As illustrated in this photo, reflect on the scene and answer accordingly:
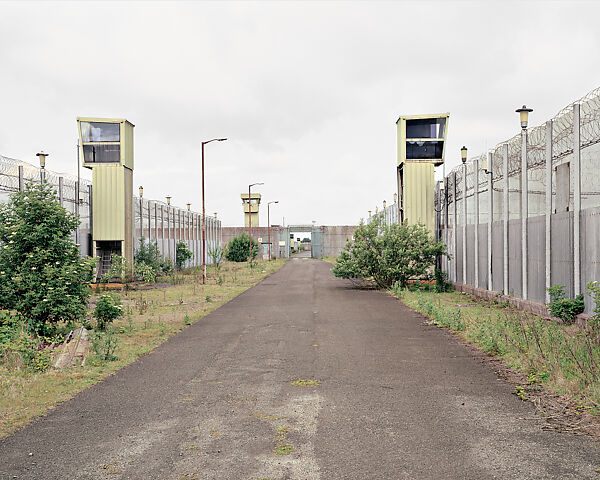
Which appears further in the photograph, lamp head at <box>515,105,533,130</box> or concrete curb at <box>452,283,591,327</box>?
lamp head at <box>515,105,533,130</box>

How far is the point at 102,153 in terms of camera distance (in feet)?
88.9

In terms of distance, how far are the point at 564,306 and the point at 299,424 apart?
9058 mm

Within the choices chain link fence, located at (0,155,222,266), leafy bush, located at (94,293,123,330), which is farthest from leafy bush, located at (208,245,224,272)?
leafy bush, located at (94,293,123,330)

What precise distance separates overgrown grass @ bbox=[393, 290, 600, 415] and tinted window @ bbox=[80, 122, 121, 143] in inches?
744

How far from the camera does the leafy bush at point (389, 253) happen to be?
80.8ft

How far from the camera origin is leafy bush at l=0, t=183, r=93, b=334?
431 inches

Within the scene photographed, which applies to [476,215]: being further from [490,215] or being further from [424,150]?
[424,150]

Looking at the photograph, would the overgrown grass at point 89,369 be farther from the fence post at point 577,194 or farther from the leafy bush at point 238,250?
the leafy bush at point 238,250

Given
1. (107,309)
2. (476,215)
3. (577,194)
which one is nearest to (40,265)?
(107,309)

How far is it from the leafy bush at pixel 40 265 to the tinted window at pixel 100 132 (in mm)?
16068

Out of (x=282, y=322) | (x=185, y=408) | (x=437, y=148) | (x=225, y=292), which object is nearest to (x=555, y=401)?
(x=185, y=408)

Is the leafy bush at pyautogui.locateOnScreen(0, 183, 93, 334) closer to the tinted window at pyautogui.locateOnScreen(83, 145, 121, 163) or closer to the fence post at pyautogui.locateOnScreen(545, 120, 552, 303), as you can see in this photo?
the fence post at pyautogui.locateOnScreen(545, 120, 552, 303)

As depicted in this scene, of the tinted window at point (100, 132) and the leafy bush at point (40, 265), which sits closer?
the leafy bush at point (40, 265)

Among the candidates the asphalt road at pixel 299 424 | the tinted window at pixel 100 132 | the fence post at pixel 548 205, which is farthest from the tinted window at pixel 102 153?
the fence post at pixel 548 205
